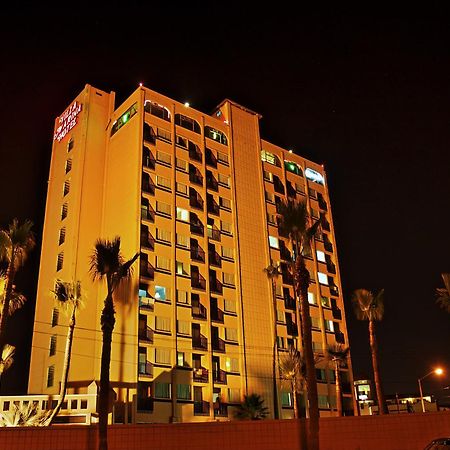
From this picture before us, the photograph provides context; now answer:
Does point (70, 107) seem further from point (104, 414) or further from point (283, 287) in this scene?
point (104, 414)

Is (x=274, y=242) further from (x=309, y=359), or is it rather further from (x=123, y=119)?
(x=309, y=359)

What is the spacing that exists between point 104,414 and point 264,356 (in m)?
39.8

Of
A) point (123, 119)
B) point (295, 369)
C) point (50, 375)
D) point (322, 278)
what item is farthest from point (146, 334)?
point (322, 278)

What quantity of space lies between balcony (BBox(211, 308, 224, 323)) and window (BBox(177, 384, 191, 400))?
8.42 m

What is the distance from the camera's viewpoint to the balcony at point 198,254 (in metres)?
61.4

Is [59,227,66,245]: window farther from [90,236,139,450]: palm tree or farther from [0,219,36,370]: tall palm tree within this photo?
[90,236,139,450]: palm tree

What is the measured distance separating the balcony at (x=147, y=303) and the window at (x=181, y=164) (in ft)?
56.2

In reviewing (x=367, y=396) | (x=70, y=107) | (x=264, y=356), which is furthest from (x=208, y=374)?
(x=367, y=396)

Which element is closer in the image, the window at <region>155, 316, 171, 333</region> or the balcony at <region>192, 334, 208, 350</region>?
the window at <region>155, 316, 171, 333</region>

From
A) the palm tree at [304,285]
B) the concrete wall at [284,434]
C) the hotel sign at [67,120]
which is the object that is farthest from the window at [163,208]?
the concrete wall at [284,434]

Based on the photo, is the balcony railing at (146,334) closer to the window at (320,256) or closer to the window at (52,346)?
the window at (52,346)

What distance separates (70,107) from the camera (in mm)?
70812

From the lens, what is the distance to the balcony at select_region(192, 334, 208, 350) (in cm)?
5724

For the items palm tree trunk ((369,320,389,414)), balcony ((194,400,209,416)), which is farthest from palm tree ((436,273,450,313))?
balcony ((194,400,209,416))
